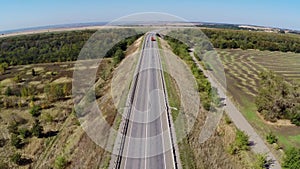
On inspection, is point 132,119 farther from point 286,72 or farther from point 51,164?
point 286,72

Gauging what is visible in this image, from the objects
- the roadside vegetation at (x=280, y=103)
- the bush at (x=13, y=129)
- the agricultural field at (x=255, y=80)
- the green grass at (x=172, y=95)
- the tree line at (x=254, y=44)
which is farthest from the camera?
the tree line at (x=254, y=44)

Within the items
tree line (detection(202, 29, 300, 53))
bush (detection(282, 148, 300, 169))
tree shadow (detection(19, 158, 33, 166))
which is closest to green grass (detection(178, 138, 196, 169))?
bush (detection(282, 148, 300, 169))

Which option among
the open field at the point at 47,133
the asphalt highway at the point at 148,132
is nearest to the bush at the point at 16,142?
the open field at the point at 47,133

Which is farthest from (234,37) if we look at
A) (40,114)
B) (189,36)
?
(40,114)

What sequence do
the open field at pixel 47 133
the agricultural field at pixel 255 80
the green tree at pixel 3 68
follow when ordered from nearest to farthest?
1. the open field at pixel 47 133
2. the agricultural field at pixel 255 80
3. the green tree at pixel 3 68

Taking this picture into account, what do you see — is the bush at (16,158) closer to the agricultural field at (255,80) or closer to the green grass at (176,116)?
the green grass at (176,116)

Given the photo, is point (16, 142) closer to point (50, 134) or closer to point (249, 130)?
point (50, 134)
